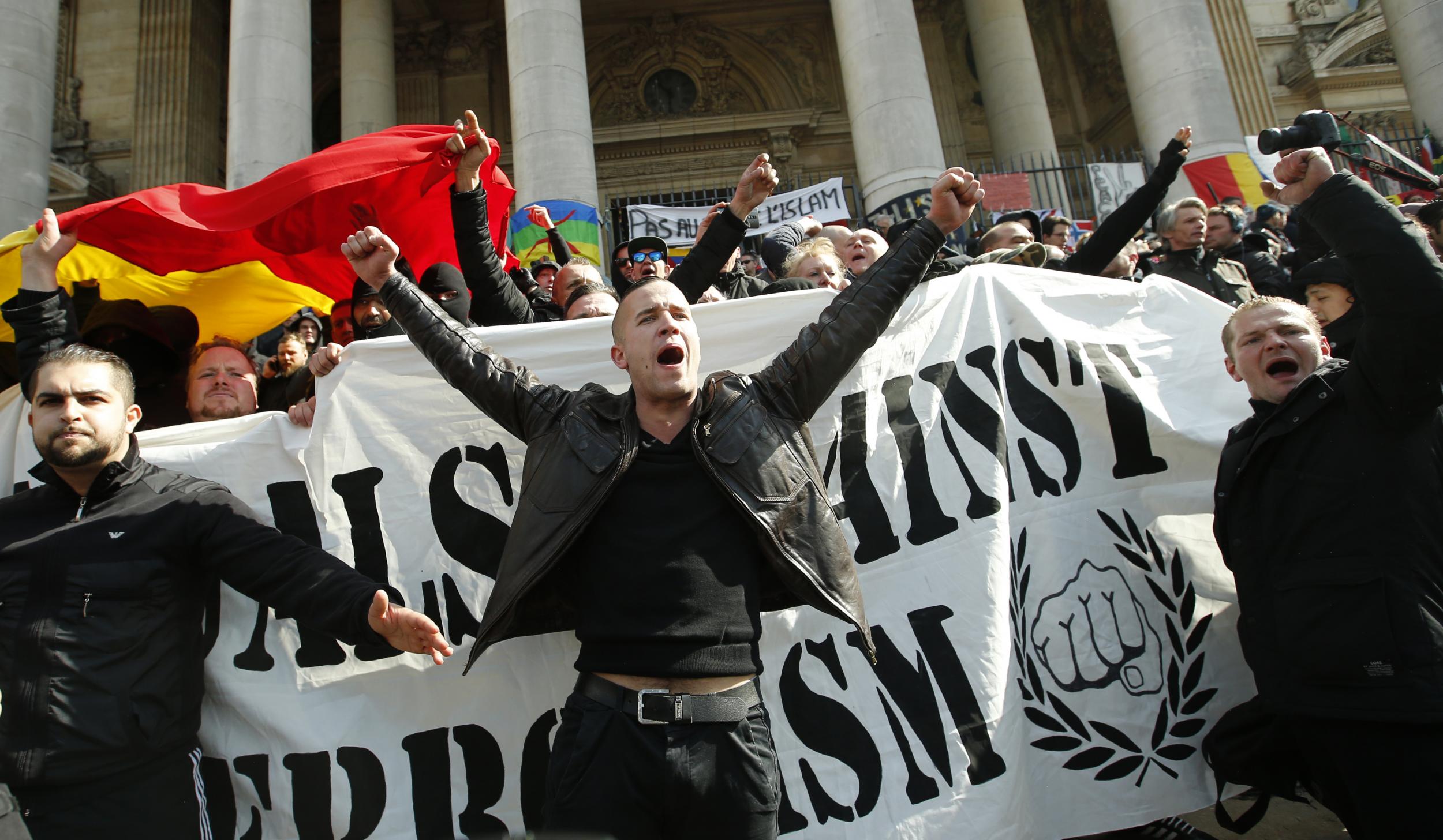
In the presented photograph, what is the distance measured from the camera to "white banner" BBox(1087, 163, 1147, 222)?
1202 cm

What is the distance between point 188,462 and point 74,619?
0.83 metres

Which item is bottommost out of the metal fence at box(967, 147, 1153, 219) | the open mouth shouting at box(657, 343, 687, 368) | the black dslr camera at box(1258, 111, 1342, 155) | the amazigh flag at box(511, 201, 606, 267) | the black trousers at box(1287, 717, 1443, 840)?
the black trousers at box(1287, 717, 1443, 840)

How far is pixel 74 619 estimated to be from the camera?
2.44m

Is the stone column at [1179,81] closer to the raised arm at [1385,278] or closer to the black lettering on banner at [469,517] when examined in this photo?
the raised arm at [1385,278]

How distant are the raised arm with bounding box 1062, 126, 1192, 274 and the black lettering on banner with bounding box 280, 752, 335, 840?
12.3 feet

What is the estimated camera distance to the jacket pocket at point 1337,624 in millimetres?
2379

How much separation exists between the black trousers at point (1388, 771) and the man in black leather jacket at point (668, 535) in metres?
1.38

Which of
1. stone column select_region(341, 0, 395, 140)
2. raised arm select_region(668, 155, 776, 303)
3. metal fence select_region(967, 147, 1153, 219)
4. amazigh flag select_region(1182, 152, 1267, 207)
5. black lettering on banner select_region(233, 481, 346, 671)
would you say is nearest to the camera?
black lettering on banner select_region(233, 481, 346, 671)

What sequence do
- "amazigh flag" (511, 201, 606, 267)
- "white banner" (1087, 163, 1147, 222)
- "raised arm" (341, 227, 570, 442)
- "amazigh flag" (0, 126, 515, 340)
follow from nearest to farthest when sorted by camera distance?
1. "raised arm" (341, 227, 570, 442)
2. "amazigh flag" (0, 126, 515, 340)
3. "amazigh flag" (511, 201, 606, 267)
4. "white banner" (1087, 163, 1147, 222)

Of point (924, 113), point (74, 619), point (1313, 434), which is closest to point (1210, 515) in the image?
point (1313, 434)

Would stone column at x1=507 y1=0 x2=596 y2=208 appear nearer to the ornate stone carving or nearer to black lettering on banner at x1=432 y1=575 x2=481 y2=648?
black lettering on banner at x1=432 y1=575 x2=481 y2=648

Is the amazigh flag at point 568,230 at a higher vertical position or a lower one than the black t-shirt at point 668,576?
higher

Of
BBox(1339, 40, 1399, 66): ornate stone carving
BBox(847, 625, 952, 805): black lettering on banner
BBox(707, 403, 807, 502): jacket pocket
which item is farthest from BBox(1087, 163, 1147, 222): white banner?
BBox(707, 403, 807, 502): jacket pocket

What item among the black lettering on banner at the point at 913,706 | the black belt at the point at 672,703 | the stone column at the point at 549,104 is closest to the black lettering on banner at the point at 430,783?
the black belt at the point at 672,703
